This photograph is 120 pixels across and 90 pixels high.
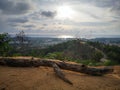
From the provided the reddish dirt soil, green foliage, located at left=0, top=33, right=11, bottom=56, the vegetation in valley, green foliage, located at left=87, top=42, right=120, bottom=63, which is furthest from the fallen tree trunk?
green foliage, located at left=87, top=42, right=120, bottom=63

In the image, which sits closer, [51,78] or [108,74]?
[51,78]

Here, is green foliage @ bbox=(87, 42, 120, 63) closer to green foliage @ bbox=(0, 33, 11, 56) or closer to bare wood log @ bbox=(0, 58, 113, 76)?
bare wood log @ bbox=(0, 58, 113, 76)

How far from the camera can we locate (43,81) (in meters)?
6.64

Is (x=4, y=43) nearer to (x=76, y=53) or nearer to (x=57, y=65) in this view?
(x=57, y=65)

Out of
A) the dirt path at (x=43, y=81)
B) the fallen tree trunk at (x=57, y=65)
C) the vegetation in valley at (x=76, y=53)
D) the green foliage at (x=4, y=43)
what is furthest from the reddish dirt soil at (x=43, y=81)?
the green foliage at (x=4, y=43)

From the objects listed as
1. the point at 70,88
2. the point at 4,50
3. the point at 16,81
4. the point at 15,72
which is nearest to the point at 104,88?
the point at 70,88

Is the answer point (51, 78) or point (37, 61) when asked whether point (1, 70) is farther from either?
point (51, 78)

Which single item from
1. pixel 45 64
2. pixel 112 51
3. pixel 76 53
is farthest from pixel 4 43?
pixel 112 51

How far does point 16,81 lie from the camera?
21.3 ft

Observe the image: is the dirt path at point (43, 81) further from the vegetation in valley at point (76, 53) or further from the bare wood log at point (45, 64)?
the vegetation in valley at point (76, 53)

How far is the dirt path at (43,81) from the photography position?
6.13 metres

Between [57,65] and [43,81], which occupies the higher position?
[57,65]

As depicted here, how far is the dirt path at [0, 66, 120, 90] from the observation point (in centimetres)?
613

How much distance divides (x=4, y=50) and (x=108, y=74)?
11.9m
